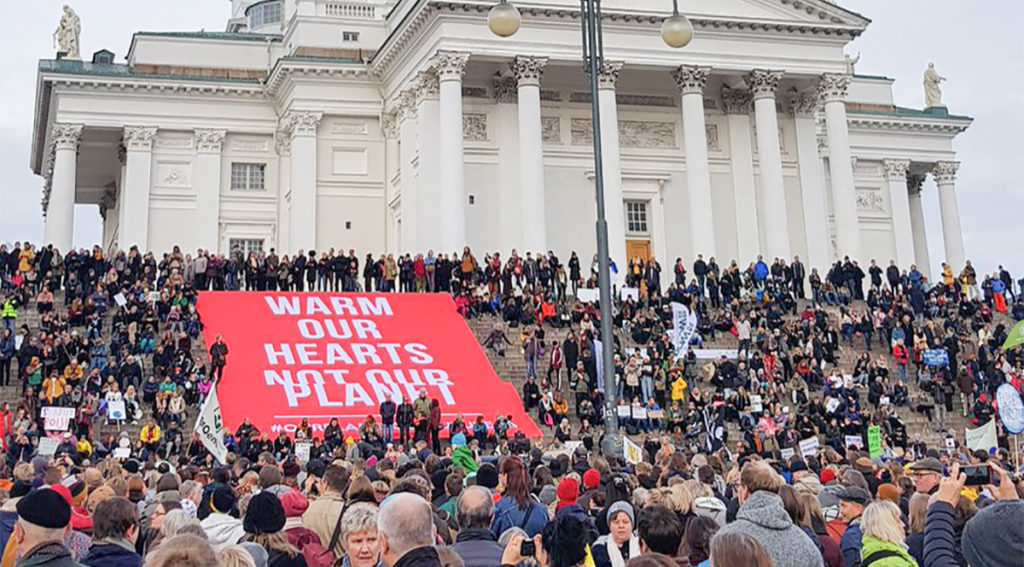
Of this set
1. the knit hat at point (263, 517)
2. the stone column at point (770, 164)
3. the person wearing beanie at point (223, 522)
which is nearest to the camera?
the knit hat at point (263, 517)

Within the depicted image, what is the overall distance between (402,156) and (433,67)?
16.4 feet

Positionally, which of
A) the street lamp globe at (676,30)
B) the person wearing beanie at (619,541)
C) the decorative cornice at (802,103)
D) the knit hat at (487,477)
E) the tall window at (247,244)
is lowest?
the person wearing beanie at (619,541)

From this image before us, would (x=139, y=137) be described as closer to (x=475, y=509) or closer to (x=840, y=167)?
(x=840, y=167)

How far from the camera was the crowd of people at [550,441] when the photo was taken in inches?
248

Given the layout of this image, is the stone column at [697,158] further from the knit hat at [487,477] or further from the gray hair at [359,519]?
the gray hair at [359,519]

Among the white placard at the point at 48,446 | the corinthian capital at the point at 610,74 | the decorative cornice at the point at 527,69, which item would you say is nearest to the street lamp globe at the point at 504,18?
the white placard at the point at 48,446

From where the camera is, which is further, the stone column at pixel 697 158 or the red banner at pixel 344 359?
the stone column at pixel 697 158

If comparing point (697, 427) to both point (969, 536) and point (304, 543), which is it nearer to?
point (304, 543)

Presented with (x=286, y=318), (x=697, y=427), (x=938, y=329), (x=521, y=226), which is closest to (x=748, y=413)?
(x=697, y=427)

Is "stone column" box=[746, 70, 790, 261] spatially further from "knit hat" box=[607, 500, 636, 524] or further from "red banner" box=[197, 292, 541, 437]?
"knit hat" box=[607, 500, 636, 524]

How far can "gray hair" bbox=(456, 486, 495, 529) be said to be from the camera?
7.07 meters

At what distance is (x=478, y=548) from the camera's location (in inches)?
272

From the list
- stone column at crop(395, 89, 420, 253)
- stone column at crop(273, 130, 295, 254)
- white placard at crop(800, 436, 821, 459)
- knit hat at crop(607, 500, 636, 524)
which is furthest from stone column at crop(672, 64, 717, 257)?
knit hat at crop(607, 500, 636, 524)

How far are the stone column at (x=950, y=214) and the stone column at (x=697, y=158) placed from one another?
67.6ft
